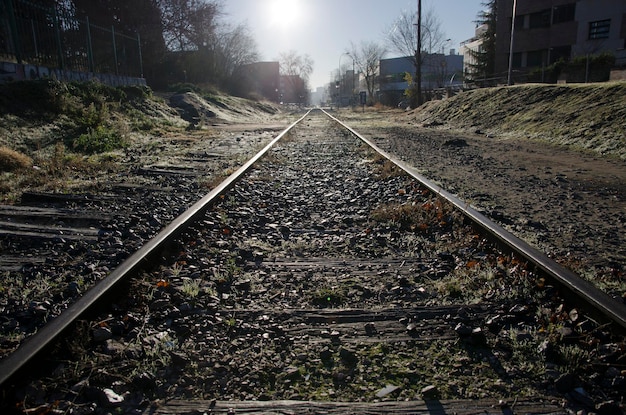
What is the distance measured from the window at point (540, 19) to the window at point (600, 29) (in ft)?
12.6

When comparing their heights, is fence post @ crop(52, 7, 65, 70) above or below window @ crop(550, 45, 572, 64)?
below

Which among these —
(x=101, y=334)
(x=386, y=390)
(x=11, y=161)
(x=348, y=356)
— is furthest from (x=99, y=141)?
(x=386, y=390)

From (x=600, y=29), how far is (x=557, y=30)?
335cm

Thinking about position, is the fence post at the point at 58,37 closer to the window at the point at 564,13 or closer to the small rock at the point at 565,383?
the small rock at the point at 565,383

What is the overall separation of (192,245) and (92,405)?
2.17 metres

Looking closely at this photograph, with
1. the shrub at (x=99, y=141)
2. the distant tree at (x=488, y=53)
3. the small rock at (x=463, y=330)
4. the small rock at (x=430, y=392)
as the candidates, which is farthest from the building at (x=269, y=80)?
the small rock at (x=430, y=392)

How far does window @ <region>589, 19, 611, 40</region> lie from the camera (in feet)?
127

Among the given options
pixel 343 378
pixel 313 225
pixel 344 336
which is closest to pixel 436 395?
pixel 343 378

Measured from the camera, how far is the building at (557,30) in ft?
125

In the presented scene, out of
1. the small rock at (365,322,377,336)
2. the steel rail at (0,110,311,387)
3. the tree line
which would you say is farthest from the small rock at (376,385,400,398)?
the tree line

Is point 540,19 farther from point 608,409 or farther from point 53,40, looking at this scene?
point 608,409

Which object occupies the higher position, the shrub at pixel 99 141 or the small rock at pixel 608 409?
the shrub at pixel 99 141

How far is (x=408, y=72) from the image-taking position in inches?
2894

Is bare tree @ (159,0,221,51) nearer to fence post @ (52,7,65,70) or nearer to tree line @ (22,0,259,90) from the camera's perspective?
tree line @ (22,0,259,90)
